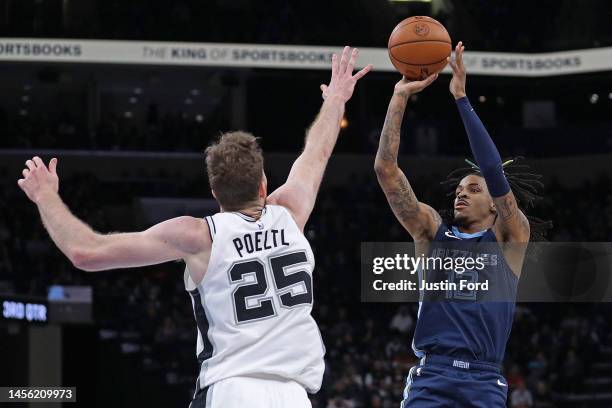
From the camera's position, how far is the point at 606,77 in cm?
2055

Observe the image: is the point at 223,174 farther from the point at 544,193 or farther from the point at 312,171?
the point at 544,193

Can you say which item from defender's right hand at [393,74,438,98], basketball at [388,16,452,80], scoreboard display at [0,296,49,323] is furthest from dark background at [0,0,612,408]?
defender's right hand at [393,74,438,98]

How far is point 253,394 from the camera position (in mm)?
3191

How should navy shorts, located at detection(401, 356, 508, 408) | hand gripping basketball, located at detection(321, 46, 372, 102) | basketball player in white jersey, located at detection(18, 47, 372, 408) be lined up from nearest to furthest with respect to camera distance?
basketball player in white jersey, located at detection(18, 47, 372, 408)
hand gripping basketball, located at detection(321, 46, 372, 102)
navy shorts, located at detection(401, 356, 508, 408)

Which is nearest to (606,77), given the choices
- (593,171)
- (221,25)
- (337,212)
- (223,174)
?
(593,171)

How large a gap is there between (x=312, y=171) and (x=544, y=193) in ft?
55.1

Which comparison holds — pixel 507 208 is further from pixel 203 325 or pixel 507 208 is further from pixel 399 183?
pixel 203 325

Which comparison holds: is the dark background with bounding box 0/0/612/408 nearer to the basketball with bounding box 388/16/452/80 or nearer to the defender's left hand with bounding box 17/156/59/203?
the basketball with bounding box 388/16/452/80

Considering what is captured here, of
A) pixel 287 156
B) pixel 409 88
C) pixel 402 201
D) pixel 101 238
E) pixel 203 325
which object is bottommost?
pixel 203 325

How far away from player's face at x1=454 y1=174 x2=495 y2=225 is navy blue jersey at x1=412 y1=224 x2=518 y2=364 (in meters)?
0.15

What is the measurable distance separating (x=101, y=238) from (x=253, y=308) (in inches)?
21.9

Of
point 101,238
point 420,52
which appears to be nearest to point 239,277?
point 101,238

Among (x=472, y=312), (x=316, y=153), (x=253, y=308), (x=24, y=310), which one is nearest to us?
(x=253, y=308)

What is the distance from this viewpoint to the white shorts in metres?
3.19
